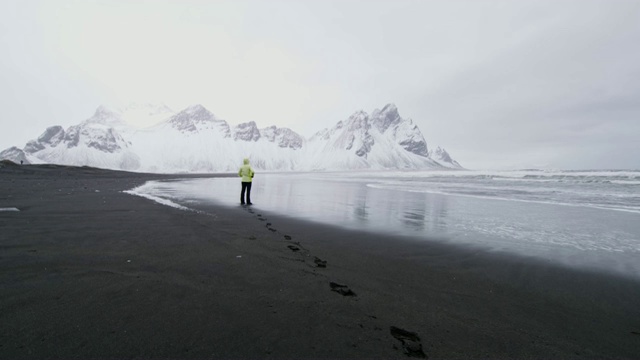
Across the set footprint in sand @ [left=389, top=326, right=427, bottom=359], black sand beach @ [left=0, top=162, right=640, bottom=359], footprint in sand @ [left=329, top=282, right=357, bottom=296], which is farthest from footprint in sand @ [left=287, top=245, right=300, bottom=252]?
footprint in sand @ [left=389, top=326, right=427, bottom=359]

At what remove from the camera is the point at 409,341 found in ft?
8.84

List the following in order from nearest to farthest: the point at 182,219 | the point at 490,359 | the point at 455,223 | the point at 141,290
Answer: the point at 490,359, the point at 141,290, the point at 182,219, the point at 455,223

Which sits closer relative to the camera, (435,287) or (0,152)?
(435,287)

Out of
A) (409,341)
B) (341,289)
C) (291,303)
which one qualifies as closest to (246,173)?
(341,289)

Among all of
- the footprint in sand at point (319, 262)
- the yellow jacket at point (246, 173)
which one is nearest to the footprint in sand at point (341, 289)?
the footprint in sand at point (319, 262)

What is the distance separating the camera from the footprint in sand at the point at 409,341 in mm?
2512

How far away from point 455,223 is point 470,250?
3419mm

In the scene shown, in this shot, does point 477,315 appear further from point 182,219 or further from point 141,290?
point 182,219

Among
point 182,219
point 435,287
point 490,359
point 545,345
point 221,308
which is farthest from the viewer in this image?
point 182,219

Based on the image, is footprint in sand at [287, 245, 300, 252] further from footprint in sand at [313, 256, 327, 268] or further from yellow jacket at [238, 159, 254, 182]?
yellow jacket at [238, 159, 254, 182]

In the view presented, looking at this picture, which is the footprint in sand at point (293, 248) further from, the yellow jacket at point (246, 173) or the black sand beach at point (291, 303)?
the yellow jacket at point (246, 173)

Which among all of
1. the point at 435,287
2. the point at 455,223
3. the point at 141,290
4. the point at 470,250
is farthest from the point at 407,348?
the point at 455,223

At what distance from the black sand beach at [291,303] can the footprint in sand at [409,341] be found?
1 cm

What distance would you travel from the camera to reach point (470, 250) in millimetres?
6145
